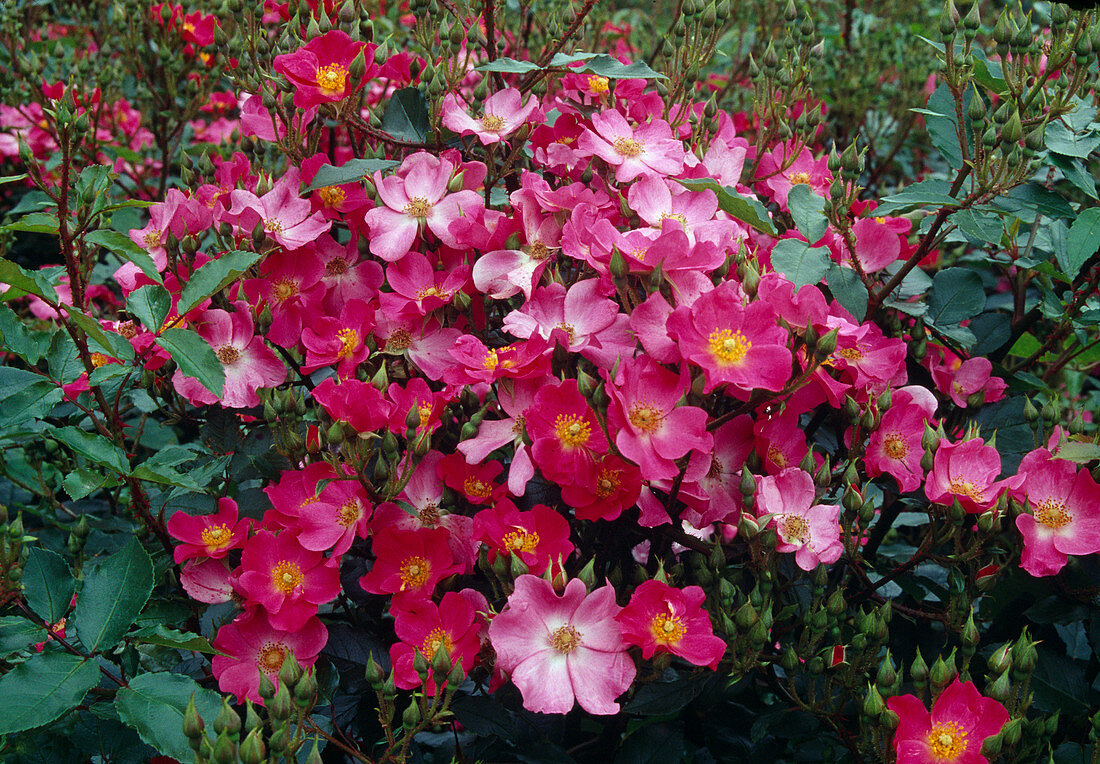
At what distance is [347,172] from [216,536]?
2.11ft

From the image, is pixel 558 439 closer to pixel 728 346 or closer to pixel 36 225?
pixel 728 346

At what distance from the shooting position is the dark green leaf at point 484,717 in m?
1.37

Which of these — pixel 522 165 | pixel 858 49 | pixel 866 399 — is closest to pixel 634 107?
pixel 522 165

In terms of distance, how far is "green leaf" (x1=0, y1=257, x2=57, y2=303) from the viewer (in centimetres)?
124

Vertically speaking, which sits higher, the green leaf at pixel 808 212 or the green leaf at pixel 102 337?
the green leaf at pixel 808 212

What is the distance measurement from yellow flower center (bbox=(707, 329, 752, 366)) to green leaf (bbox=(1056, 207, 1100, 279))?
623mm

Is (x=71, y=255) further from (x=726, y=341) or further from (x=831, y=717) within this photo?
(x=831, y=717)

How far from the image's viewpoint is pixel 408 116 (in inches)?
67.6

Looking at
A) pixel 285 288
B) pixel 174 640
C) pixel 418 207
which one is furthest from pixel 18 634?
pixel 418 207

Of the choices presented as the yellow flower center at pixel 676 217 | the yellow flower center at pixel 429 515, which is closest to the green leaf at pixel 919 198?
the yellow flower center at pixel 676 217

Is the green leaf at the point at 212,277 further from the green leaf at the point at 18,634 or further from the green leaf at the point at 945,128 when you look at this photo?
the green leaf at the point at 945,128

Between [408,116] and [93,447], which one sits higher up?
[408,116]

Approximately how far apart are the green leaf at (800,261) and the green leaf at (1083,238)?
0.40 meters

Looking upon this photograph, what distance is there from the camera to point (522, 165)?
1.87 meters
